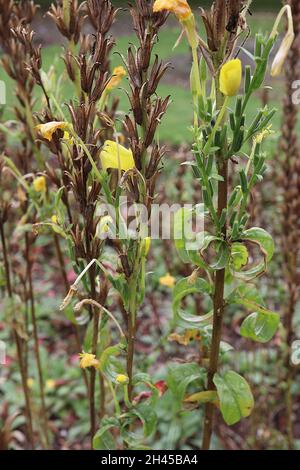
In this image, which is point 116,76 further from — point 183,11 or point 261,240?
point 261,240

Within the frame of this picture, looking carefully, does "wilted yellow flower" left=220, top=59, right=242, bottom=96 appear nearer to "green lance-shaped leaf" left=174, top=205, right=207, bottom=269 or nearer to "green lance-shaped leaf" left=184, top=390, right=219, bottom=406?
"green lance-shaped leaf" left=174, top=205, right=207, bottom=269

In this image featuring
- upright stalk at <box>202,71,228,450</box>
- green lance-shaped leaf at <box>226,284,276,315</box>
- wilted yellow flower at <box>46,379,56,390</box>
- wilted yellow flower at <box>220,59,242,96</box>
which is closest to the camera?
wilted yellow flower at <box>220,59,242,96</box>

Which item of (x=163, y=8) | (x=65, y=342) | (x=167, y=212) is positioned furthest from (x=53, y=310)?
(x=163, y=8)

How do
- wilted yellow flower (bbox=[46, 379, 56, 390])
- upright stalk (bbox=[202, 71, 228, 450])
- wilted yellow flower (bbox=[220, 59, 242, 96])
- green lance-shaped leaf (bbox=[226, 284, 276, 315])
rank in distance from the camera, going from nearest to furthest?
wilted yellow flower (bbox=[220, 59, 242, 96]), upright stalk (bbox=[202, 71, 228, 450]), green lance-shaped leaf (bbox=[226, 284, 276, 315]), wilted yellow flower (bbox=[46, 379, 56, 390])

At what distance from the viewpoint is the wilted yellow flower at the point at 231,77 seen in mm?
711

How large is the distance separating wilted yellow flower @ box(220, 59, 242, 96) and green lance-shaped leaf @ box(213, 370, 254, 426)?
49 centimetres

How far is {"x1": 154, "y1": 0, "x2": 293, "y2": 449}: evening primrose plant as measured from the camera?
29.7 inches

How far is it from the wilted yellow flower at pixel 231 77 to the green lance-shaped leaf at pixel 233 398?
1.60 ft

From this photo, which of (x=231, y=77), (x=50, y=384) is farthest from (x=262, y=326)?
(x=50, y=384)

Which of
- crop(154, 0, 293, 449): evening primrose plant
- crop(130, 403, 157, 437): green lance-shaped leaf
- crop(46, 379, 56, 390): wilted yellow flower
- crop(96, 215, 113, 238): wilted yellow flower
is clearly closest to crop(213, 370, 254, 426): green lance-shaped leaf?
crop(154, 0, 293, 449): evening primrose plant

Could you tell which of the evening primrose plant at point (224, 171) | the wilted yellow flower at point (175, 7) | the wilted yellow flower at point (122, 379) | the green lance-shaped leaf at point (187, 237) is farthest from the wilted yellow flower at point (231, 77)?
the wilted yellow flower at point (122, 379)

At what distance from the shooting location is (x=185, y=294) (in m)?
1.00

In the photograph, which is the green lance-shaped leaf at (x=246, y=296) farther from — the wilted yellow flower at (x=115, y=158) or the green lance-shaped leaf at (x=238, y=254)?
the wilted yellow flower at (x=115, y=158)

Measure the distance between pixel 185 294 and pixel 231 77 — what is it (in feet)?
1.34
